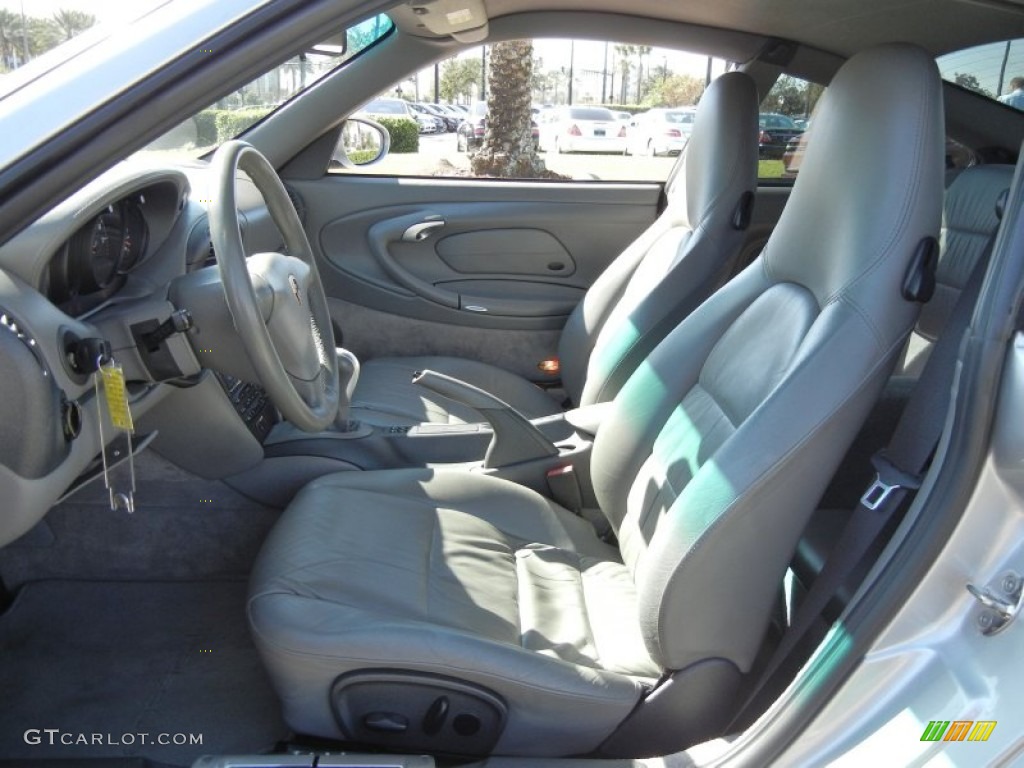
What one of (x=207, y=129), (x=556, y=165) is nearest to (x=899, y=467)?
(x=207, y=129)

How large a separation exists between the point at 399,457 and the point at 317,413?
0.55m

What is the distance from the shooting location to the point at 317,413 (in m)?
1.64

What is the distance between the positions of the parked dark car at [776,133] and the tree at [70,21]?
1971 millimetres

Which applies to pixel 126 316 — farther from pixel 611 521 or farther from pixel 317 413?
pixel 611 521

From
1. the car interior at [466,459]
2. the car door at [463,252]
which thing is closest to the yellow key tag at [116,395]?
the car interior at [466,459]

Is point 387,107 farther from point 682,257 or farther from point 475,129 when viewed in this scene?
point 475,129

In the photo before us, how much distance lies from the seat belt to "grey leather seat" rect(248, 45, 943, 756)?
0.21 ft

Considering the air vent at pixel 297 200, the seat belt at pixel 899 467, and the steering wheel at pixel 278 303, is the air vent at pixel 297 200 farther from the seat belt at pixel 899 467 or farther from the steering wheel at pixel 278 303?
the seat belt at pixel 899 467

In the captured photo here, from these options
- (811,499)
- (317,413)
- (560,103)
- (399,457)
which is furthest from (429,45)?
(560,103)

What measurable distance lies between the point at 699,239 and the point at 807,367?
46.6 inches

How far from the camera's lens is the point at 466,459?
227cm

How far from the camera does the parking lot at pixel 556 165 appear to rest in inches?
130

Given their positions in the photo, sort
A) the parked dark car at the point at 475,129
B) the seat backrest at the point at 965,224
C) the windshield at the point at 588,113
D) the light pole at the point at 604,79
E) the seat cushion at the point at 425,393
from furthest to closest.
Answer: the windshield at the point at 588,113 → the parked dark car at the point at 475,129 → the light pole at the point at 604,79 → the seat cushion at the point at 425,393 → the seat backrest at the point at 965,224

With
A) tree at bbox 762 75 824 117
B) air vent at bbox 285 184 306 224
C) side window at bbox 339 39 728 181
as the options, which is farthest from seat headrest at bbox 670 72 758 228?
air vent at bbox 285 184 306 224
